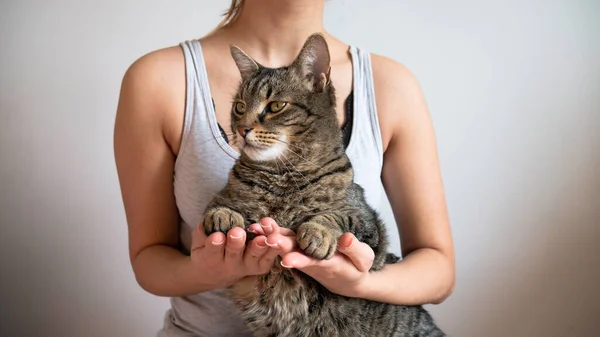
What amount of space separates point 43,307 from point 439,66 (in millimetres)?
1449

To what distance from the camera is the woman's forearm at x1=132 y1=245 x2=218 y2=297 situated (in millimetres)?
960

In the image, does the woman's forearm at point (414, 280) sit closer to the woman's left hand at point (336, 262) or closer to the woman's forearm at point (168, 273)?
the woman's left hand at point (336, 262)

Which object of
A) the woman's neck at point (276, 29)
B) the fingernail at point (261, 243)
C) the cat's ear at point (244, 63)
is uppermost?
the woman's neck at point (276, 29)

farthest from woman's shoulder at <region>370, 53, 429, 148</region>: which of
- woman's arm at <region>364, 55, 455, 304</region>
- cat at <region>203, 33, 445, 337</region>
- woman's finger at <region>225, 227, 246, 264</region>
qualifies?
woman's finger at <region>225, 227, 246, 264</region>

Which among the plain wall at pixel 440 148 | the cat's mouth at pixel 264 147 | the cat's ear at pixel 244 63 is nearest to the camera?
the cat's mouth at pixel 264 147

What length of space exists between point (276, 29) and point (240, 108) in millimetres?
282

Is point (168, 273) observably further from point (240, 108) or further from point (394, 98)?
point (394, 98)

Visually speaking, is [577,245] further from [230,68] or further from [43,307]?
[43,307]

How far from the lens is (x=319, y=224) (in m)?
0.76

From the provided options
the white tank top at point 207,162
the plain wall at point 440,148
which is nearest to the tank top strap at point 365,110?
the white tank top at point 207,162

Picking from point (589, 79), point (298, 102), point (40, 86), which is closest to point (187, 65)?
point (298, 102)

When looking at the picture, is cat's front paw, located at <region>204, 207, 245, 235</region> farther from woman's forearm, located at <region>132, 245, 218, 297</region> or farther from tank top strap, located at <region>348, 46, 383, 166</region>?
tank top strap, located at <region>348, 46, 383, 166</region>

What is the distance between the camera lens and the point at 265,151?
33.3 inches

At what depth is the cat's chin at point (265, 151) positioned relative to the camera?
84 cm
